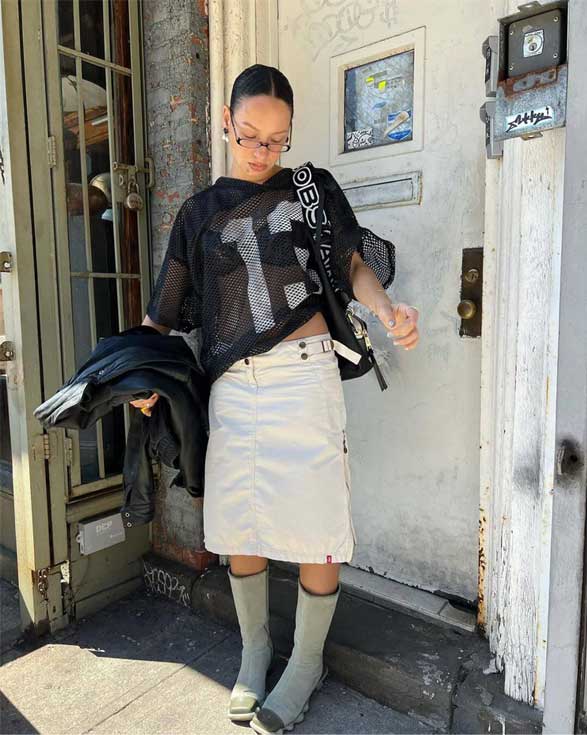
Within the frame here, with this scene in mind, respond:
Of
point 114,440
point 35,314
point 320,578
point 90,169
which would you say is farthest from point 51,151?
point 320,578

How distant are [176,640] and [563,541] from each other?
5.47 ft

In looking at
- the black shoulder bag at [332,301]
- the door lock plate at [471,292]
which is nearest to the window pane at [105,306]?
the black shoulder bag at [332,301]

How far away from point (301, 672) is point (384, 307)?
123 centimetres

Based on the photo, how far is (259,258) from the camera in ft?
5.67

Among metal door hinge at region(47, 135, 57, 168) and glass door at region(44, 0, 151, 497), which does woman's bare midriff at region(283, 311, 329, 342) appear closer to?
glass door at region(44, 0, 151, 497)

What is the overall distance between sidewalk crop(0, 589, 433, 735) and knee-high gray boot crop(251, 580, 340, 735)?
0.07m

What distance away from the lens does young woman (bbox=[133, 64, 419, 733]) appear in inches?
67.5

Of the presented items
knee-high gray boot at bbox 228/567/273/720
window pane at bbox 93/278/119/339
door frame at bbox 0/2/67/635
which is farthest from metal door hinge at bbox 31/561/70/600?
window pane at bbox 93/278/119/339

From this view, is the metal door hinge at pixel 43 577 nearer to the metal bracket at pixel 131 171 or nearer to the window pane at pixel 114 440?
the window pane at pixel 114 440

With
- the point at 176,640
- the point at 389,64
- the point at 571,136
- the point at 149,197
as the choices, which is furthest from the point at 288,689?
the point at 389,64

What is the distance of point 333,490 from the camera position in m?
1.73

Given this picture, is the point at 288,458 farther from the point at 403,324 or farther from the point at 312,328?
the point at 403,324

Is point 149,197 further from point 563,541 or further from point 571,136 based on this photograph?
point 563,541

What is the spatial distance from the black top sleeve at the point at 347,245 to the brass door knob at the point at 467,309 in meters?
0.30
